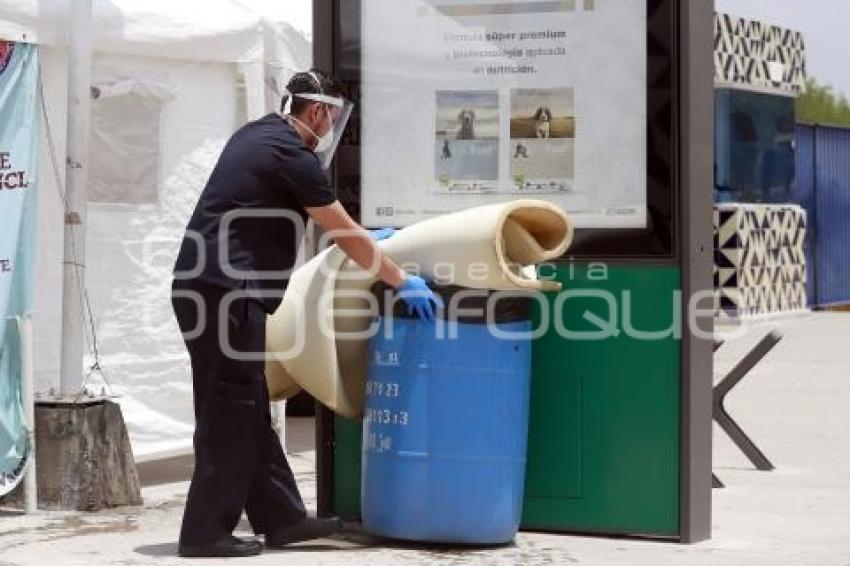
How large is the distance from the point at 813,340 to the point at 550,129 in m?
13.7

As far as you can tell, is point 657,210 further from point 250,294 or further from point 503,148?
point 250,294

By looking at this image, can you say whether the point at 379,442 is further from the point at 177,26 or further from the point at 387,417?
the point at 177,26

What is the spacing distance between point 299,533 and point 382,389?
2.15 ft

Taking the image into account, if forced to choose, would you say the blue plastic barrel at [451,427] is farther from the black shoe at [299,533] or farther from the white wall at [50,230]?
the white wall at [50,230]

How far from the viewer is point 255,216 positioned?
7043 mm

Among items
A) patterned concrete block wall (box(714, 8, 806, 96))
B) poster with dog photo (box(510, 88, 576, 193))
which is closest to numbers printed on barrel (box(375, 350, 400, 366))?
poster with dog photo (box(510, 88, 576, 193))

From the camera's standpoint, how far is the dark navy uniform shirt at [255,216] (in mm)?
7008

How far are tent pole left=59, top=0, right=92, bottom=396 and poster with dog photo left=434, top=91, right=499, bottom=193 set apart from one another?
1705mm

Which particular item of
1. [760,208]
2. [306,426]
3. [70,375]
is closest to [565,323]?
[70,375]

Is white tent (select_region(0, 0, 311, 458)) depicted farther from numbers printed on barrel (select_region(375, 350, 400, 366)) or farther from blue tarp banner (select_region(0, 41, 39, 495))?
numbers printed on barrel (select_region(375, 350, 400, 366))

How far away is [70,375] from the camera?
845cm

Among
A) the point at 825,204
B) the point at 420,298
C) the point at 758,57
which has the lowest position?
the point at 420,298

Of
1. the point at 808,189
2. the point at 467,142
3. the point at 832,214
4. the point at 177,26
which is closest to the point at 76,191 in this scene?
the point at 177,26

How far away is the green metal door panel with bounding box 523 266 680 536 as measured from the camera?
7.34m
